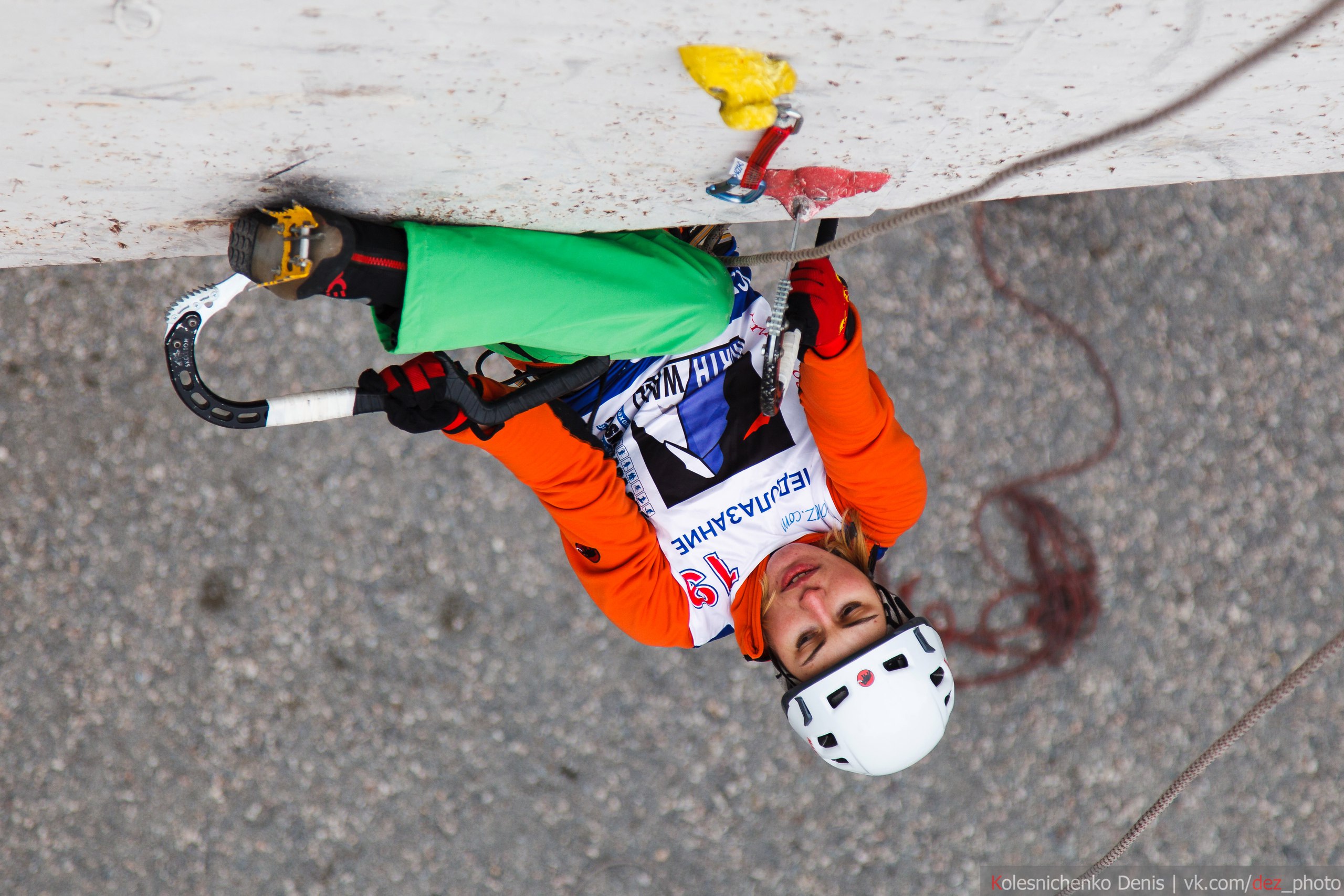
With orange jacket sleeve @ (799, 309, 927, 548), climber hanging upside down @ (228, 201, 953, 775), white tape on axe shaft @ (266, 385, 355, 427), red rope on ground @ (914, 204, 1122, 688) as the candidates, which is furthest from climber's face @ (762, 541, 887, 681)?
red rope on ground @ (914, 204, 1122, 688)

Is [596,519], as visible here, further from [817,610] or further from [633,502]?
[817,610]

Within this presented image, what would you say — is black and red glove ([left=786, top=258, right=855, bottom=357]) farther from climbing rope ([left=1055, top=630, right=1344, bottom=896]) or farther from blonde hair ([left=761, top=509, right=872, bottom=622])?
climbing rope ([left=1055, top=630, right=1344, bottom=896])

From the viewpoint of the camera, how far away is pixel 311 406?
4.01 ft

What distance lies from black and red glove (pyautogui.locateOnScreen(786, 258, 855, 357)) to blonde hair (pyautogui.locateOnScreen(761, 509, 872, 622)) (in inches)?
17.1

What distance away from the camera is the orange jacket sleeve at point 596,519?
1.45m

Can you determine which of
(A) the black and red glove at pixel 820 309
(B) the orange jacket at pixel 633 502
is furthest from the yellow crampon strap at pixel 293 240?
(A) the black and red glove at pixel 820 309

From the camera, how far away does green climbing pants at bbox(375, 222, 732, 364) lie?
1104 millimetres

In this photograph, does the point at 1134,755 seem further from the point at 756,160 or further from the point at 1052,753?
the point at 756,160

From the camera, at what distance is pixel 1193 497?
286cm

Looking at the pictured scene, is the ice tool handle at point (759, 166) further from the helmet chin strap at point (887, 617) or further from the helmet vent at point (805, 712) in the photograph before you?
the helmet vent at point (805, 712)

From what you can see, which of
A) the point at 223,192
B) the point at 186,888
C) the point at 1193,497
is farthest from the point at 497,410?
the point at 1193,497

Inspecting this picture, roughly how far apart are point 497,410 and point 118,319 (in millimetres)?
1876

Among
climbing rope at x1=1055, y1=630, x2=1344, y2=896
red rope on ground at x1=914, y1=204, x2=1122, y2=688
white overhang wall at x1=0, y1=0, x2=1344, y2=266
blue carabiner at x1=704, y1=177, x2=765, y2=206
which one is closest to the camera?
white overhang wall at x1=0, y1=0, x2=1344, y2=266

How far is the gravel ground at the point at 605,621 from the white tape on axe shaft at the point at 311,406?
1.39 metres
